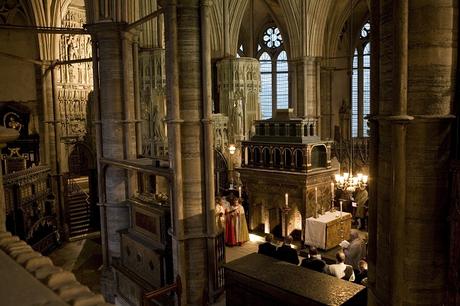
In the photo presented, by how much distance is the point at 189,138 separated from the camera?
8117 mm

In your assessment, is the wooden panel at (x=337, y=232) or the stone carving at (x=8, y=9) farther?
the stone carving at (x=8, y=9)

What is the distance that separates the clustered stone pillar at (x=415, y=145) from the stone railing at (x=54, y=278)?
283 centimetres

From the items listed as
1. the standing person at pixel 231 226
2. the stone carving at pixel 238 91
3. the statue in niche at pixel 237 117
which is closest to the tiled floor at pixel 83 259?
the standing person at pixel 231 226

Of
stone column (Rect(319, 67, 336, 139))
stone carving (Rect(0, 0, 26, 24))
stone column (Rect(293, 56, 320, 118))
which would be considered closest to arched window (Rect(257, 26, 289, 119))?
stone column (Rect(319, 67, 336, 139))

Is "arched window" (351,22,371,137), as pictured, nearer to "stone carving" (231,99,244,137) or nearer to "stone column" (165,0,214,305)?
"stone carving" (231,99,244,137)

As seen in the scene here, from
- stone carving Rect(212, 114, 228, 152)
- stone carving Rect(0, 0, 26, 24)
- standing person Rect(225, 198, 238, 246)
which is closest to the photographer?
standing person Rect(225, 198, 238, 246)

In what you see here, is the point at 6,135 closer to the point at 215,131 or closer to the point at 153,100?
the point at 153,100

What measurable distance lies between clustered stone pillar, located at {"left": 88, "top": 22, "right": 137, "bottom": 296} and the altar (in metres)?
5.08

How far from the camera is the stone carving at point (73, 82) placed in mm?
19406

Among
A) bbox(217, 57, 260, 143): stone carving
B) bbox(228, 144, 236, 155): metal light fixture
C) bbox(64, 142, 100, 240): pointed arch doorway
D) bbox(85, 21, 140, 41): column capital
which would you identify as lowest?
bbox(64, 142, 100, 240): pointed arch doorway

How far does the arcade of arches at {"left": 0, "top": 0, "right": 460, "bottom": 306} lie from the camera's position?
3.83 m

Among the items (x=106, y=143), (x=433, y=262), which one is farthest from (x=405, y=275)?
(x=106, y=143)

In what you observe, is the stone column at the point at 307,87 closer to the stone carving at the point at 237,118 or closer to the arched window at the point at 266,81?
the stone carving at the point at 237,118

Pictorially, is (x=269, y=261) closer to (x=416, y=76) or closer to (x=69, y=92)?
(x=416, y=76)
